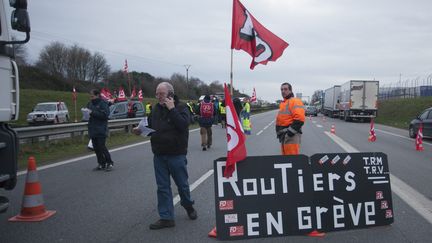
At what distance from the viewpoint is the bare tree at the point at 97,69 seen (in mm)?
86438

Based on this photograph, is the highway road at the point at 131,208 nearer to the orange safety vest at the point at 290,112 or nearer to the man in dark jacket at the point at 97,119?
the man in dark jacket at the point at 97,119

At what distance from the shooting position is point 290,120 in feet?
22.0

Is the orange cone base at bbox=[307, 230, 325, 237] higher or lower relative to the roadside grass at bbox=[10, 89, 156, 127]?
lower

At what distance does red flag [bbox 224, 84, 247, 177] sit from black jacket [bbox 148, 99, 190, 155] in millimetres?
643

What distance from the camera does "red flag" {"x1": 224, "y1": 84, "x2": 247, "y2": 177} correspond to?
15.9 ft

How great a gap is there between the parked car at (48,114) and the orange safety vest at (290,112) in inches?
932

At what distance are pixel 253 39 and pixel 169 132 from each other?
6.54 feet

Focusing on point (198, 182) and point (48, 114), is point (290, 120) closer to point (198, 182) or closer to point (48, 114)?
point (198, 182)

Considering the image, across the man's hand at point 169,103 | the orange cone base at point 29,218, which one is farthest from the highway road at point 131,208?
the man's hand at point 169,103

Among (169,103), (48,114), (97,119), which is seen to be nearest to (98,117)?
(97,119)

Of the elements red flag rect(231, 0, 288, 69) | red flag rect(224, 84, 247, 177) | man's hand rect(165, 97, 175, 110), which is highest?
red flag rect(231, 0, 288, 69)

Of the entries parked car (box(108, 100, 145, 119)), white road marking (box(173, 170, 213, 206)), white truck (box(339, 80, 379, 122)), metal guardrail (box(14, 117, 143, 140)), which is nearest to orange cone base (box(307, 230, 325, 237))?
white road marking (box(173, 170, 213, 206))

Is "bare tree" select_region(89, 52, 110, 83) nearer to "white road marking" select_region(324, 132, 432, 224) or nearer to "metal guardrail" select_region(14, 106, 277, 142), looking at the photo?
"metal guardrail" select_region(14, 106, 277, 142)

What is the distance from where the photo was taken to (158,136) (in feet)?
17.5
